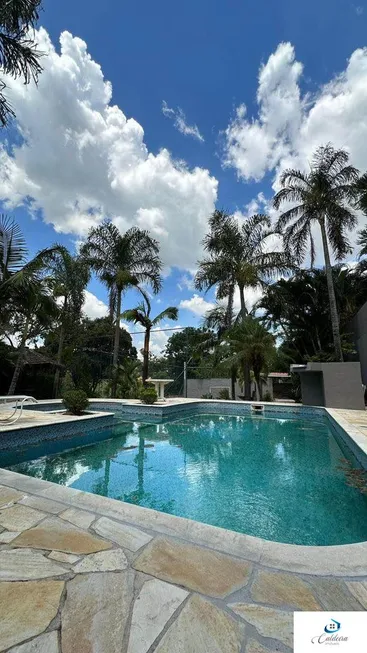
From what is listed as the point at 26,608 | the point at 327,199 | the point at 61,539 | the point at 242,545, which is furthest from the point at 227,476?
the point at 327,199

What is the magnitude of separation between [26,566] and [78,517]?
2.48 ft

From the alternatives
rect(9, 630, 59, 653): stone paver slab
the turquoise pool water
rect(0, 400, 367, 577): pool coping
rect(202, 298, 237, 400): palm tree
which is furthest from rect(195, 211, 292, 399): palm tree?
rect(9, 630, 59, 653): stone paver slab

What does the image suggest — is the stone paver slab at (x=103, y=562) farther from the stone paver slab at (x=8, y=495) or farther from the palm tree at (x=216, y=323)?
the palm tree at (x=216, y=323)

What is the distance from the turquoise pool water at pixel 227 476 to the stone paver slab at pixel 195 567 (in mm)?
1526

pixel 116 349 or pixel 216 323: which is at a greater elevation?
pixel 216 323

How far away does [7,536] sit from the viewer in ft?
8.13

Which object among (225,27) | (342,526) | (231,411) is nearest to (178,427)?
(231,411)

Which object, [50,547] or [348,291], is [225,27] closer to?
[50,547]

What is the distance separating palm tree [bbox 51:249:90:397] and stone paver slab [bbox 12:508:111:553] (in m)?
11.6

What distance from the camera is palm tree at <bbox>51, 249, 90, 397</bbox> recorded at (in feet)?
45.9

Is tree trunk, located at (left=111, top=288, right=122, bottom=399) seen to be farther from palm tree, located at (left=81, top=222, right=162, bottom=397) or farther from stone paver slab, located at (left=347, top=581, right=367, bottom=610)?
stone paver slab, located at (left=347, top=581, right=367, bottom=610)

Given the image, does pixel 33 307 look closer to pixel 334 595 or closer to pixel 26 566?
pixel 26 566

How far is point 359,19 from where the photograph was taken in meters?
8.18

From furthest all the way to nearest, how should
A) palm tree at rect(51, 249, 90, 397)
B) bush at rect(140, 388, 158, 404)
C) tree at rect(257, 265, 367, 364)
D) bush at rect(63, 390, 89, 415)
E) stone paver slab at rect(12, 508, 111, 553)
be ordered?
tree at rect(257, 265, 367, 364) → palm tree at rect(51, 249, 90, 397) → bush at rect(140, 388, 158, 404) → bush at rect(63, 390, 89, 415) → stone paver slab at rect(12, 508, 111, 553)
